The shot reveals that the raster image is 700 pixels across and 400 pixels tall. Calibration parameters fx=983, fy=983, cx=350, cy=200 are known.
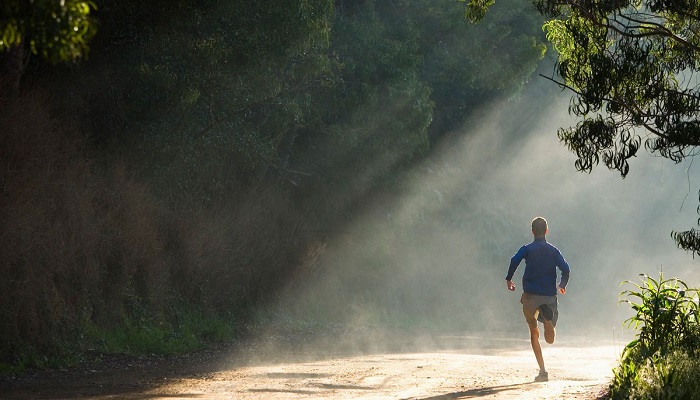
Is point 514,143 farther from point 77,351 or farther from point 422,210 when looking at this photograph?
point 77,351

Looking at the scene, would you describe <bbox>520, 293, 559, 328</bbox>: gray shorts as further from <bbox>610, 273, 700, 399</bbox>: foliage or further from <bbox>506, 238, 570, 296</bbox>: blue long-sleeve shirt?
<bbox>610, 273, 700, 399</bbox>: foliage

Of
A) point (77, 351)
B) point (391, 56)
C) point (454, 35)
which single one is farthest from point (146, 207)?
point (454, 35)

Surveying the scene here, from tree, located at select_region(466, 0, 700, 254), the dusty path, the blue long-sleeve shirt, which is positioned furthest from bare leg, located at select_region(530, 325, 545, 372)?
tree, located at select_region(466, 0, 700, 254)

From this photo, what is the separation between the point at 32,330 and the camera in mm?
15180

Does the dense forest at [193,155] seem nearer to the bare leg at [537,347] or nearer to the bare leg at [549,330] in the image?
the bare leg at [537,347]

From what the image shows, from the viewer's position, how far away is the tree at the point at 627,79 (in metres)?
13.8

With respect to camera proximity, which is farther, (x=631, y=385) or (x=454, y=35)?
(x=454, y=35)

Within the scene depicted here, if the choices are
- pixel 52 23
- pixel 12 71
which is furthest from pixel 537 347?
pixel 12 71

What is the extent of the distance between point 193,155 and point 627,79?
11.5 meters

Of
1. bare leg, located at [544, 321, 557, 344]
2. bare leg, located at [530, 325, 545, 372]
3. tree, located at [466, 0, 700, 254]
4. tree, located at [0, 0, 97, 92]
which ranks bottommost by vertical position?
bare leg, located at [530, 325, 545, 372]

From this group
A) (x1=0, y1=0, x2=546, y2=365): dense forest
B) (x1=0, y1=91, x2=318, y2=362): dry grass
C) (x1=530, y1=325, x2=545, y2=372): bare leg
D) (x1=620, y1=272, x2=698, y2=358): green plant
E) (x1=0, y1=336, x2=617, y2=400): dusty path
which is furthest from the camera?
(x1=0, y1=0, x2=546, y2=365): dense forest

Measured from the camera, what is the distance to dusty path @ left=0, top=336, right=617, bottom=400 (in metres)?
11.6

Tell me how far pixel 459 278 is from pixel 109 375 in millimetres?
30023

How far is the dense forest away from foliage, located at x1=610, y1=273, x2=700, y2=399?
8.73 metres
